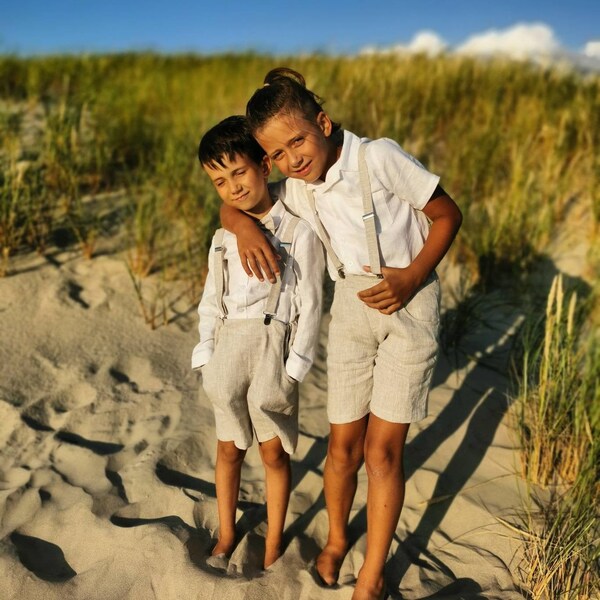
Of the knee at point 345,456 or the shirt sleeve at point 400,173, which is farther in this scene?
the knee at point 345,456

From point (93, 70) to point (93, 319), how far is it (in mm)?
5681

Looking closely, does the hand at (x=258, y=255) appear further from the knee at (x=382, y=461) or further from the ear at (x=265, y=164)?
the knee at (x=382, y=461)

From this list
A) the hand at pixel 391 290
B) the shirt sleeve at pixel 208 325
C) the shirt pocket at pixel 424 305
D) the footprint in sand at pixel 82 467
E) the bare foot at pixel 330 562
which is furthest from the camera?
the footprint in sand at pixel 82 467

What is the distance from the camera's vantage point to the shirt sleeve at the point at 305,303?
183cm

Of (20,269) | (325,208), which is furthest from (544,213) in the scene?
(20,269)

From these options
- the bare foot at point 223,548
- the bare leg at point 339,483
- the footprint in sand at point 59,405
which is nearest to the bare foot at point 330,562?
the bare leg at point 339,483

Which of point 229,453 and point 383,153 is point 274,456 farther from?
point 383,153

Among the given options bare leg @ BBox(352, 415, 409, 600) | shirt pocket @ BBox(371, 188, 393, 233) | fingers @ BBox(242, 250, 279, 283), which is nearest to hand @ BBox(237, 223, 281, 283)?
fingers @ BBox(242, 250, 279, 283)

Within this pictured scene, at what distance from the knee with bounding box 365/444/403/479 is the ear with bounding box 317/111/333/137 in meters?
0.95

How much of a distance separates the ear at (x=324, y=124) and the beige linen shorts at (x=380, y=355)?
0.44m

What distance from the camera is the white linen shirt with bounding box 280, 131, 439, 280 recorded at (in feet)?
5.62

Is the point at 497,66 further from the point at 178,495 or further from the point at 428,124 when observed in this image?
the point at 178,495

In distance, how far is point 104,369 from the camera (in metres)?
3.02

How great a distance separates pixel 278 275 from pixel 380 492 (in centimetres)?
74
